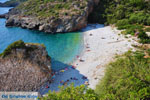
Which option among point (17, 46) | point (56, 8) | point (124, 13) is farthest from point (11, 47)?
point (124, 13)

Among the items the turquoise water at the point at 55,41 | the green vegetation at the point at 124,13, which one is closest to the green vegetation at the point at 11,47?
the turquoise water at the point at 55,41

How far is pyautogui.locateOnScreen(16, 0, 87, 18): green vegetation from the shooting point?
34331mm

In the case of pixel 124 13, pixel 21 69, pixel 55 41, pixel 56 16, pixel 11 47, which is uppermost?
pixel 124 13

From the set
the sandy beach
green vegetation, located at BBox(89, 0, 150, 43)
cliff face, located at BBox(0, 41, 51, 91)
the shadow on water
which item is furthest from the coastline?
green vegetation, located at BBox(89, 0, 150, 43)

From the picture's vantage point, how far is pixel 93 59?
18.5 m

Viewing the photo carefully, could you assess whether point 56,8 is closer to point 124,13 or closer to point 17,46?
point 124,13

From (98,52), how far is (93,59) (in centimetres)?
259

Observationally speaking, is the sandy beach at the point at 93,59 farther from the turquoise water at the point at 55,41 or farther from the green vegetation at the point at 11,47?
the green vegetation at the point at 11,47

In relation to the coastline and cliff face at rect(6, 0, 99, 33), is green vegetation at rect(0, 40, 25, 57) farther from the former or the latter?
cliff face at rect(6, 0, 99, 33)

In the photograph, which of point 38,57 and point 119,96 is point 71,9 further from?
point 119,96

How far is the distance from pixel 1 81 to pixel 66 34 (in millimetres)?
21332

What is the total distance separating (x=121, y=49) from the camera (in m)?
20.3

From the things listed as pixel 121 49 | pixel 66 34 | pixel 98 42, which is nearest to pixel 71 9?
pixel 66 34

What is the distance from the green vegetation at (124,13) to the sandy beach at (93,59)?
7.60m
